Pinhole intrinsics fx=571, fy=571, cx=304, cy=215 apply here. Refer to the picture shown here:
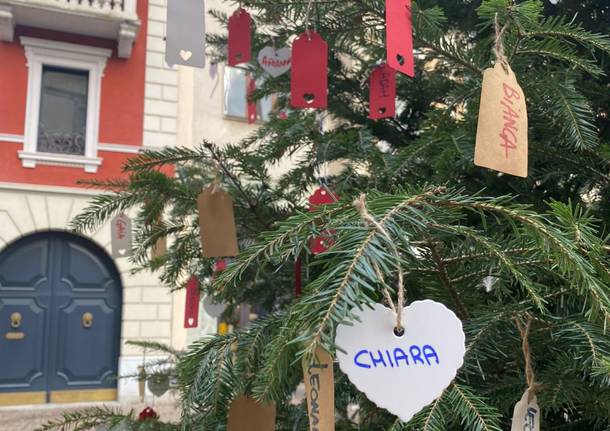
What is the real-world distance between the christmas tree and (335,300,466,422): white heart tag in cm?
3

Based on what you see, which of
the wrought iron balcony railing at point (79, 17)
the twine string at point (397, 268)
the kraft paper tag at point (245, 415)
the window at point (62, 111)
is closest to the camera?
the twine string at point (397, 268)

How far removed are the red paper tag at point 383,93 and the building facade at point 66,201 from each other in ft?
18.9

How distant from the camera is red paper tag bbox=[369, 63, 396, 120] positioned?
50.4 inches

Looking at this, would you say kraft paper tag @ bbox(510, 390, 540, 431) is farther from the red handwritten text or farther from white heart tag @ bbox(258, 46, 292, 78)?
white heart tag @ bbox(258, 46, 292, 78)

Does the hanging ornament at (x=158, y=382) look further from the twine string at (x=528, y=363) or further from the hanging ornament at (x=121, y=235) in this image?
the twine string at (x=528, y=363)

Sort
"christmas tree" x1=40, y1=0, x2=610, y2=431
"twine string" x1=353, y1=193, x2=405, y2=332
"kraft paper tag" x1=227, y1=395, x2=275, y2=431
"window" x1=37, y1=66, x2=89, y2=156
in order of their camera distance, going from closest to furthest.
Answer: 1. "twine string" x1=353, y1=193, x2=405, y2=332
2. "christmas tree" x1=40, y1=0, x2=610, y2=431
3. "kraft paper tag" x1=227, y1=395, x2=275, y2=431
4. "window" x1=37, y1=66, x2=89, y2=156

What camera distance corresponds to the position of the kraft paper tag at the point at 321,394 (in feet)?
1.89

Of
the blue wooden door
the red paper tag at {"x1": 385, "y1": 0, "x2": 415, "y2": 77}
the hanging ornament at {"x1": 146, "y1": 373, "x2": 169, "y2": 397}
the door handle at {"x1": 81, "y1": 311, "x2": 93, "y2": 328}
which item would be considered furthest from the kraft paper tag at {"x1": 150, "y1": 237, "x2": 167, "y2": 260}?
the door handle at {"x1": 81, "y1": 311, "x2": 93, "y2": 328}

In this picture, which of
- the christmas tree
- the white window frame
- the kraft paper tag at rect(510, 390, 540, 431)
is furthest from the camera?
the white window frame

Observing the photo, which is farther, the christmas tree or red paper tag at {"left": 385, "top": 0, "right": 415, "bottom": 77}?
red paper tag at {"left": 385, "top": 0, "right": 415, "bottom": 77}

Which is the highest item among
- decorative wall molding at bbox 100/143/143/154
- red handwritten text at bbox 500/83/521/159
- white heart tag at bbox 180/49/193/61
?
decorative wall molding at bbox 100/143/143/154

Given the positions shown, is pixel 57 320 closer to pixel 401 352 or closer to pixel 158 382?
pixel 158 382

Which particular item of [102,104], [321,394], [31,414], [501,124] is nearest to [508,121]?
[501,124]

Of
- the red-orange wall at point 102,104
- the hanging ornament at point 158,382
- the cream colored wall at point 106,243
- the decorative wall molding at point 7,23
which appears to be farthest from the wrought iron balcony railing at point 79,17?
the hanging ornament at point 158,382
